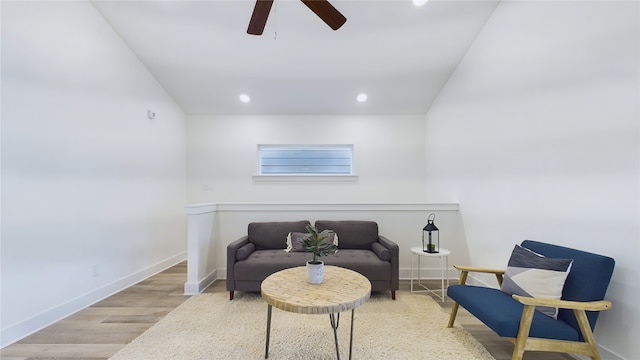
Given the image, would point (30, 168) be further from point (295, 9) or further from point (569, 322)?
point (569, 322)

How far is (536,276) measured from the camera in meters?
1.91

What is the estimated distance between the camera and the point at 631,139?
167 centimetres

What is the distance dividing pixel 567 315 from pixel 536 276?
28 centimetres

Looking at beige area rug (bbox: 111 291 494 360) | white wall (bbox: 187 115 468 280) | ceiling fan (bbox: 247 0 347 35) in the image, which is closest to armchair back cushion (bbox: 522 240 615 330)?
beige area rug (bbox: 111 291 494 360)

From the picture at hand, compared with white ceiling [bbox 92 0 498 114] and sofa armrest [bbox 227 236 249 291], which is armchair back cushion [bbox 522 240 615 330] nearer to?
white ceiling [bbox 92 0 498 114]

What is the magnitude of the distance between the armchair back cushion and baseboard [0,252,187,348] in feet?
13.8

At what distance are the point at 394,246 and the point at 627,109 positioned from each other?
211 centimetres

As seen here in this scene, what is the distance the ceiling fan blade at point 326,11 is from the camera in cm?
195

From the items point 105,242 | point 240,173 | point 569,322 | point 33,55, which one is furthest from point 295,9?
point 569,322

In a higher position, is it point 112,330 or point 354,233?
point 354,233

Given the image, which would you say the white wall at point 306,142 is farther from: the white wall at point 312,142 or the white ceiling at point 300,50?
the white ceiling at point 300,50

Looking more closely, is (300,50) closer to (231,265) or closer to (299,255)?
(299,255)

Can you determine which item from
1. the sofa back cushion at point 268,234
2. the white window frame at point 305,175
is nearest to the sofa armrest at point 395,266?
the sofa back cushion at point 268,234

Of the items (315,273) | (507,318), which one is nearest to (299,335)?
(315,273)
